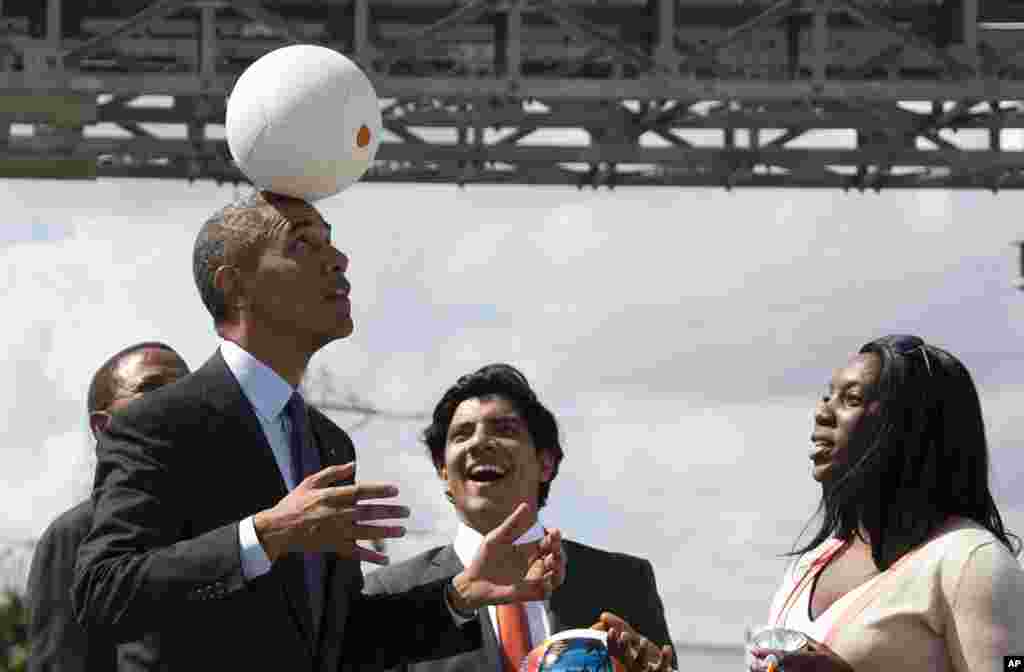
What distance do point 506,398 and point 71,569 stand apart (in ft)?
4.57

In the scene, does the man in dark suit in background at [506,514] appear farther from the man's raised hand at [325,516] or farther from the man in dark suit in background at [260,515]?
→ the man's raised hand at [325,516]

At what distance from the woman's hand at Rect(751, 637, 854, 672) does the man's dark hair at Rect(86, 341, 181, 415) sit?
2.79 meters

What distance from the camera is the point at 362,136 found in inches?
240

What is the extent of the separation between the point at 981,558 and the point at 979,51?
15185 mm

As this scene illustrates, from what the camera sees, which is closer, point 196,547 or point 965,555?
point 196,547

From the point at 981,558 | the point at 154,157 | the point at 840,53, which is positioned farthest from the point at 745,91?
the point at 981,558

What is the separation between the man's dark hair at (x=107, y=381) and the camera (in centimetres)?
816

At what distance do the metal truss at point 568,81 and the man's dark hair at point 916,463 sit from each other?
1308 centimetres

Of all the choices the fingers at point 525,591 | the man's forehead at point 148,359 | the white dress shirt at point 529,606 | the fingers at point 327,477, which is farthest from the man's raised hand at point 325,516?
the man's forehead at point 148,359

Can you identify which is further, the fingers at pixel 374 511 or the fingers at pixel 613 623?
the fingers at pixel 613 623

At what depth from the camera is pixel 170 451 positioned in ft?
18.5

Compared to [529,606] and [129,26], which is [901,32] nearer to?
[129,26]

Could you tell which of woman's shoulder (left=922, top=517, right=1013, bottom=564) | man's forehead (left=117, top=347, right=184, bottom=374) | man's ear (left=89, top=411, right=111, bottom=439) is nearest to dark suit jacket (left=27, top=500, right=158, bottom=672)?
man's ear (left=89, top=411, right=111, bottom=439)

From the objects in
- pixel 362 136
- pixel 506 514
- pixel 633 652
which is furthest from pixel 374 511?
pixel 506 514
